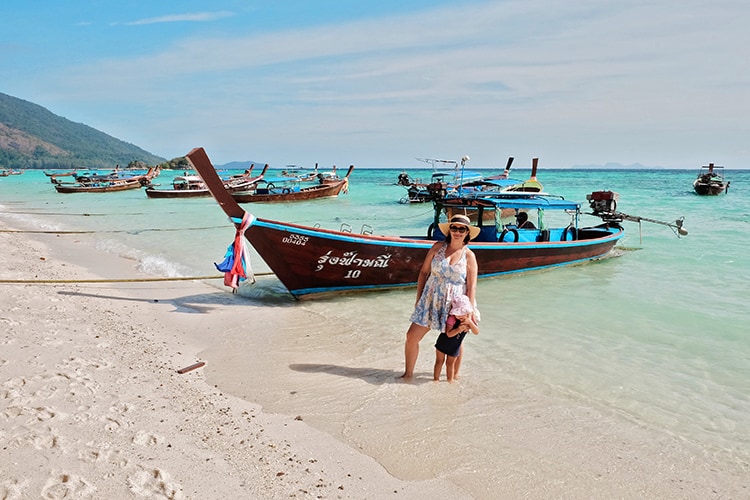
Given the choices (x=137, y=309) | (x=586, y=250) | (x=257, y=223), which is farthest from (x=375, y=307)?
(x=586, y=250)

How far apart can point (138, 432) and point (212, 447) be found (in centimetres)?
58

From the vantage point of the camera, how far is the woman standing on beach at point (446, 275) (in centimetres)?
454

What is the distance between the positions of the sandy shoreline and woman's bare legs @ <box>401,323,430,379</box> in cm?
130

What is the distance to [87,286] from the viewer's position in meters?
9.05

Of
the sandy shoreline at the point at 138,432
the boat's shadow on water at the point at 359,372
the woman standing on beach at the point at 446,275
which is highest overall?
the woman standing on beach at the point at 446,275

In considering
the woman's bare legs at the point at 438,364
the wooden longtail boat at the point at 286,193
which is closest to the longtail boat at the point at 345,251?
the woman's bare legs at the point at 438,364

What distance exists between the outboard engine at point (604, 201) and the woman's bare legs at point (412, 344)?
12344mm

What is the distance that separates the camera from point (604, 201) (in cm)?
1564

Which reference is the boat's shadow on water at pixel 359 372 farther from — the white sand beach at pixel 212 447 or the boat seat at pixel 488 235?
the boat seat at pixel 488 235

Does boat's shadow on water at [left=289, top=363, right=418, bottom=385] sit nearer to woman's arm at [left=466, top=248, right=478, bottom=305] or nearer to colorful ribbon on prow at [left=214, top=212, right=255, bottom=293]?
woman's arm at [left=466, top=248, right=478, bottom=305]

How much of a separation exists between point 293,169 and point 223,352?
3735 centimetres

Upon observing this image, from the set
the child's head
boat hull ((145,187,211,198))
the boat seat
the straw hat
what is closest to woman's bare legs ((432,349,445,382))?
the child's head

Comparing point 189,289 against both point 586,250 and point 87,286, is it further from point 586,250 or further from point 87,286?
point 586,250

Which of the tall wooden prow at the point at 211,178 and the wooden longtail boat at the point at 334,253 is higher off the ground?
the tall wooden prow at the point at 211,178
